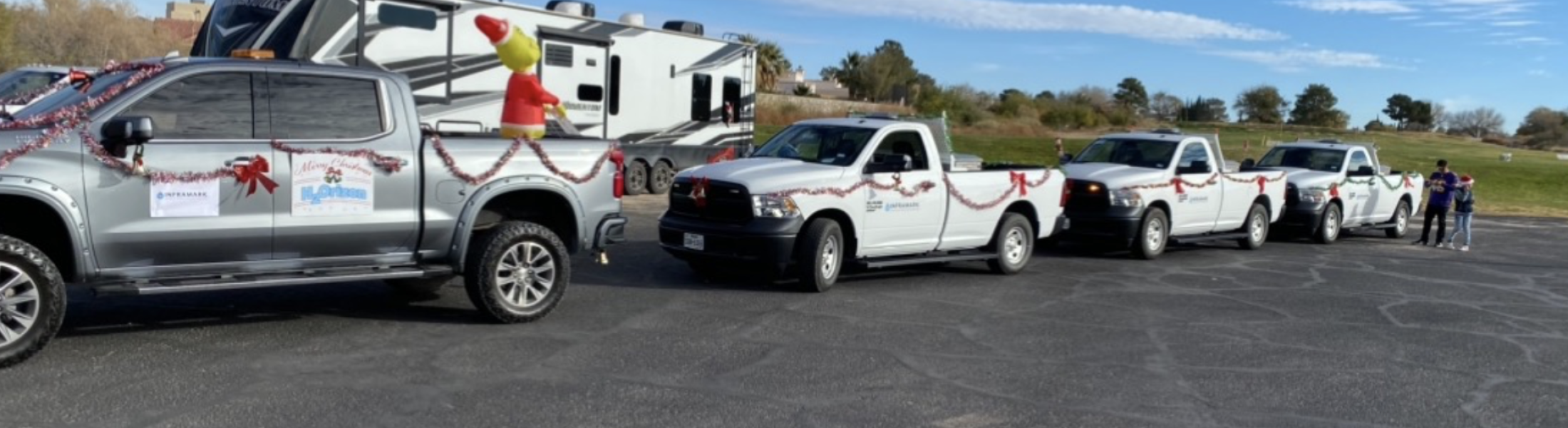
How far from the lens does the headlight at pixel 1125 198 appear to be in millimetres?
14977

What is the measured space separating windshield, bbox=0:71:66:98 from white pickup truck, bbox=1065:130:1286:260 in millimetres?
14165

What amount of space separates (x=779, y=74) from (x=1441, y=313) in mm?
69313

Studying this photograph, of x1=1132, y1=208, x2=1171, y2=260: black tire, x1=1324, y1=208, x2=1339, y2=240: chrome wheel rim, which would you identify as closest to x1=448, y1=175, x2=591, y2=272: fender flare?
x1=1132, y1=208, x2=1171, y2=260: black tire

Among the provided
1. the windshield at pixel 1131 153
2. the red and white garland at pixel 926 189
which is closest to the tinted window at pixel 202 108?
the red and white garland at pixel 926 189

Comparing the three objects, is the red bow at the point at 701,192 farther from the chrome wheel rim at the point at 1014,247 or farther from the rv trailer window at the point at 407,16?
the rv trailer window at the point at 407,16

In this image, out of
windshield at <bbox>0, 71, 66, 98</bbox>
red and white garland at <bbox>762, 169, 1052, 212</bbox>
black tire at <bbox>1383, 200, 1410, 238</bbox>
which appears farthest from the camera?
black tire at <bbox>1383, 200, 1410, 238</bbox>

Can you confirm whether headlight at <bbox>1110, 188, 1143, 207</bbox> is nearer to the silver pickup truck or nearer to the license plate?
the license plate

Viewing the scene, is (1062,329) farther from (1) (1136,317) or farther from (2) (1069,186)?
(2) (1069,186)

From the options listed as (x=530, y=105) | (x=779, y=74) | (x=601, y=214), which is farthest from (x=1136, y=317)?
(x=779, y=74)

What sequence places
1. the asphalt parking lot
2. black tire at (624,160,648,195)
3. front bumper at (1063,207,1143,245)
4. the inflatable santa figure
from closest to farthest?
1. the asphalt parking lot
2. the inflatable santa figure
3. front bumper at (1063,207,1143,245)
4. black tire at (624,160,648,195)

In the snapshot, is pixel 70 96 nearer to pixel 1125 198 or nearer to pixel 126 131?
pixel 126 131

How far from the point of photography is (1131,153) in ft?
54.5

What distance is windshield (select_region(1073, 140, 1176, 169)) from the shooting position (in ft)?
53.3

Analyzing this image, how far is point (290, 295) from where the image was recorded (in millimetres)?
9414
